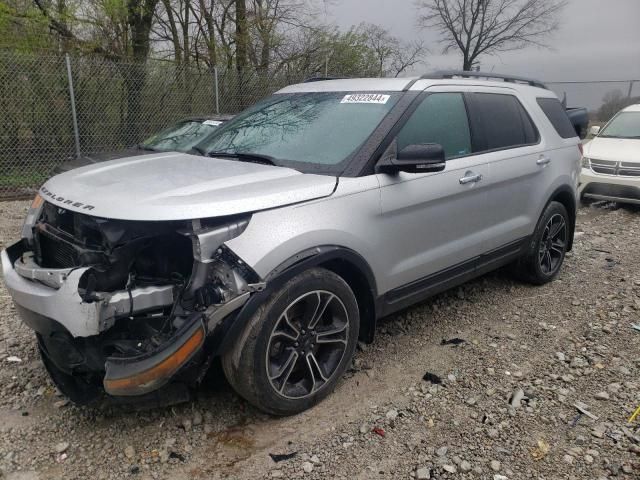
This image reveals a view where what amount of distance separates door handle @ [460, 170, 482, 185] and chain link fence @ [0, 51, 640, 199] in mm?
7683

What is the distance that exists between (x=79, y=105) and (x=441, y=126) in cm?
776

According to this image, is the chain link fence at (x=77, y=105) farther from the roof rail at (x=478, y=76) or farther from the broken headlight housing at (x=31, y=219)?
the roof rail at (x=478, y=76)

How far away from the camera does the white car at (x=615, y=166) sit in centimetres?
820

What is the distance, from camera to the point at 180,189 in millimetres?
2566

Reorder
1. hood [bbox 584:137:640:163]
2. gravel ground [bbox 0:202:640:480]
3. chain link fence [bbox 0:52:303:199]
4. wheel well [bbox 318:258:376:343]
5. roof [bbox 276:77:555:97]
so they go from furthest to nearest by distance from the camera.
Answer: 1. chain link fence [bbox 0:52:303:199]
2. hood [bbox 584:137:640:163]
3. roof [bbox 276:77:555:97]
4. wheel well [bbox 318:258:376:343]
5. gravel ground [bbox 0:202:640:480]

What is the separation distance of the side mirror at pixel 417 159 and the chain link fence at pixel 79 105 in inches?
306

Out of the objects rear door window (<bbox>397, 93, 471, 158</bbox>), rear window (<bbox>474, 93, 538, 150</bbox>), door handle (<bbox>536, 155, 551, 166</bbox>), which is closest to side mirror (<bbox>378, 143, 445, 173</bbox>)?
rear door window (<bbox>397, 93, 471, 158</bbox>)

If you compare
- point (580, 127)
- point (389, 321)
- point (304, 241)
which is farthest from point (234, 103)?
point (304, 241)

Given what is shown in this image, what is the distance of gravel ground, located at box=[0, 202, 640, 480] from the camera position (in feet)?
8.25

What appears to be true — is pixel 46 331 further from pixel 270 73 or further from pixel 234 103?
pixel 270 73

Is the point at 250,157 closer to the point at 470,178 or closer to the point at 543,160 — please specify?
the point at 470,178

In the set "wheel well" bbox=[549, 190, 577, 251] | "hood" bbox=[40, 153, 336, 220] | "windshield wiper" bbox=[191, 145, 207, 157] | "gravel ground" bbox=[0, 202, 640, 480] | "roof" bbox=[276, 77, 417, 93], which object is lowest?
"gravel ground" bbox=[0, 202, 640, 480]

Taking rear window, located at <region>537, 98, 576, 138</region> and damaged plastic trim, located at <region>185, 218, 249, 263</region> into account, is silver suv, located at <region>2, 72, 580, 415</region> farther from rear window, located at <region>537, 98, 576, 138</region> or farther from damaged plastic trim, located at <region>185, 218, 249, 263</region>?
rear window, located at <region>537, 98, 576, 138</region>

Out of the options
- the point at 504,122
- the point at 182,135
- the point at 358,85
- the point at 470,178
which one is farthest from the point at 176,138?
the point at 470,178
